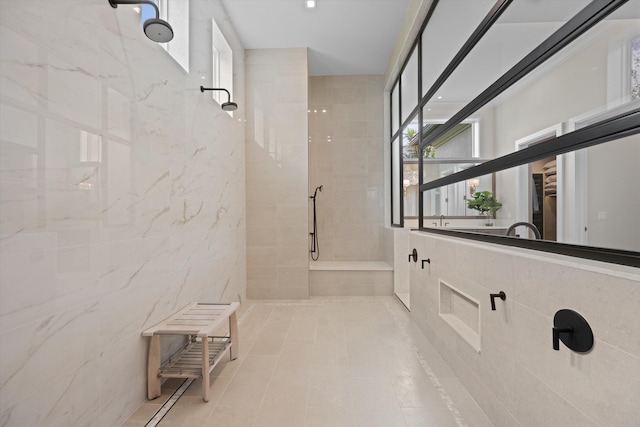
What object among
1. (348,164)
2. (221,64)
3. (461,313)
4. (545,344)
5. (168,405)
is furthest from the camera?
(348,164)

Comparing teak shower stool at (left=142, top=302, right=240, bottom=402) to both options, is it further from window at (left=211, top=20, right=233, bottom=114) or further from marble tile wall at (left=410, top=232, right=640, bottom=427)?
window at (left=211, top=20, right=233, bottom=114)

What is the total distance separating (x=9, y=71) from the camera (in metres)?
1.01

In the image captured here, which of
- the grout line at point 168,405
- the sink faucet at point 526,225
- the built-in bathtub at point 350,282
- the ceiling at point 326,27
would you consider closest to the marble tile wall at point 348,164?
the ceiling at point 326,27

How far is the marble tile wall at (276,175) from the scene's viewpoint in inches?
148

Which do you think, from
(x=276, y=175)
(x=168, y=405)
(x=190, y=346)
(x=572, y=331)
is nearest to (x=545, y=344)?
(x=572, y=331)

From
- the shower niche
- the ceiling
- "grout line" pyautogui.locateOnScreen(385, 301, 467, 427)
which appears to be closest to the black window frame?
the shower niche

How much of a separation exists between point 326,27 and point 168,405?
3746 mm

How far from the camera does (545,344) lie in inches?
43.4

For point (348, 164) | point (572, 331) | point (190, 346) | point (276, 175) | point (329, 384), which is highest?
point (348, 164)

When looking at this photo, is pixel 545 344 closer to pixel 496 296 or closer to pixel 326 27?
pixel 496 296

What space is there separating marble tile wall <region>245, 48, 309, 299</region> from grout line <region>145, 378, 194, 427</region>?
1.88 metres

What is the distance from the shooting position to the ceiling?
3.04 meters

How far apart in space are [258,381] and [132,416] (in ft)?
2.27

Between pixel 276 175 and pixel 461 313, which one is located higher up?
pixel 276 175
